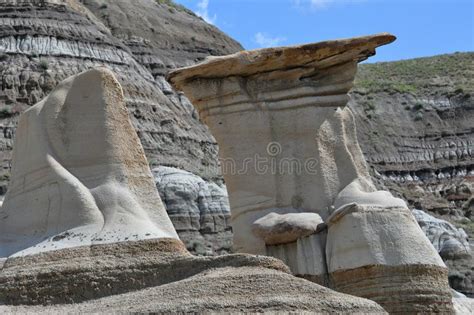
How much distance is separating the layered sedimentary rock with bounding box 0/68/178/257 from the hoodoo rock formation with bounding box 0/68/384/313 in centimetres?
1

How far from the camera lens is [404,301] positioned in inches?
A: 576

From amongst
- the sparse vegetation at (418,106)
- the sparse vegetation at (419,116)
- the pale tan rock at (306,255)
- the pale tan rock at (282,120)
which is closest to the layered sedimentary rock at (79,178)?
the pale tan rock at (306,255)

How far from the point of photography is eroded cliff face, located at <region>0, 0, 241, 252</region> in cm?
7565

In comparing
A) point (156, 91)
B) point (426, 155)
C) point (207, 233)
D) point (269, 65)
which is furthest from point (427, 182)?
point (269, 65)

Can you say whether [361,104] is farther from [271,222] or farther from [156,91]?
[271,222]

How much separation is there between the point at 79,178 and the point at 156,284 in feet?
5.95

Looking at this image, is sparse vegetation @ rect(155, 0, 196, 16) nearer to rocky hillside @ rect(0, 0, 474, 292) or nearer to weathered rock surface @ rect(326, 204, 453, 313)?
rocky hillside @ rect(0, 0, 474, 292)

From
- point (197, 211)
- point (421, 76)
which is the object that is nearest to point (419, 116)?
point (421, 76)

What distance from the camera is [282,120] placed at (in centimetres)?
1681

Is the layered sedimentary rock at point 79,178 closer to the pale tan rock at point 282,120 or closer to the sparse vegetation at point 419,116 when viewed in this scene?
the pale tan rock at point 282,120

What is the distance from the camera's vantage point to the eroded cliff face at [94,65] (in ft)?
248

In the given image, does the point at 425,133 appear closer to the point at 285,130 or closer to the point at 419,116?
the point at 419,116

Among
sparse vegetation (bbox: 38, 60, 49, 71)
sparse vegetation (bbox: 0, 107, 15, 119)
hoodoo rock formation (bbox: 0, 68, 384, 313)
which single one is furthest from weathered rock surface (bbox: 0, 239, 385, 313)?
sparse vegetation (bbox: 38, 60, 49, 71)

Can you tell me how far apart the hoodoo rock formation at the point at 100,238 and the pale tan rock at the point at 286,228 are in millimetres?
3460
